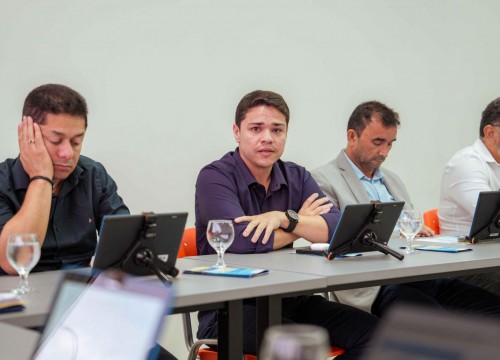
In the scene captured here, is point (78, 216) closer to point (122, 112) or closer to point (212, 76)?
point (122, 112)

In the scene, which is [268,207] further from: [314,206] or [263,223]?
[263,223]

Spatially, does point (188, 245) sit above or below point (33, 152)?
below

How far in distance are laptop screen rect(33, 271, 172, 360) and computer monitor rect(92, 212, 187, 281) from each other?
709 millimetres

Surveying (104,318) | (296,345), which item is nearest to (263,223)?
(104,318)

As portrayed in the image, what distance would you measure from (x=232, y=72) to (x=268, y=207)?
4.90ft

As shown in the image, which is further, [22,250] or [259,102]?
[259,102]

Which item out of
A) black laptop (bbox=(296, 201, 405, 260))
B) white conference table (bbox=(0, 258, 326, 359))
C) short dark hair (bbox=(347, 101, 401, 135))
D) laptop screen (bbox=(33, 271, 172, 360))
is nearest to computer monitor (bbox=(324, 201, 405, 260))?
black laptop (bbox=(296, 201, 405, 260))

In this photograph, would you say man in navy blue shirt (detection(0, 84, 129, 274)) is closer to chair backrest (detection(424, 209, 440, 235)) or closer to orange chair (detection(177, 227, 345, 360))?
orange chair (detection(177, 227, 345, 360))

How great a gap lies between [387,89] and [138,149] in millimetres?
2104

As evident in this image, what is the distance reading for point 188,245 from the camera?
290cm

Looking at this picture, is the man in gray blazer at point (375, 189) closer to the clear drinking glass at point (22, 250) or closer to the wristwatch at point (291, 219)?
the wristwatch at point (291, 219)

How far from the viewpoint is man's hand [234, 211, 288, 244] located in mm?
2645

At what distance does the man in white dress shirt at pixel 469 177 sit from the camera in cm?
365

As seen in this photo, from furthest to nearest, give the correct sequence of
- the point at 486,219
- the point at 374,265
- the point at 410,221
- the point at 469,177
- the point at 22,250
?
the point at 469,177
the point at 486,219
the point at 410,221
the point at 374,265
the point at 22,250
